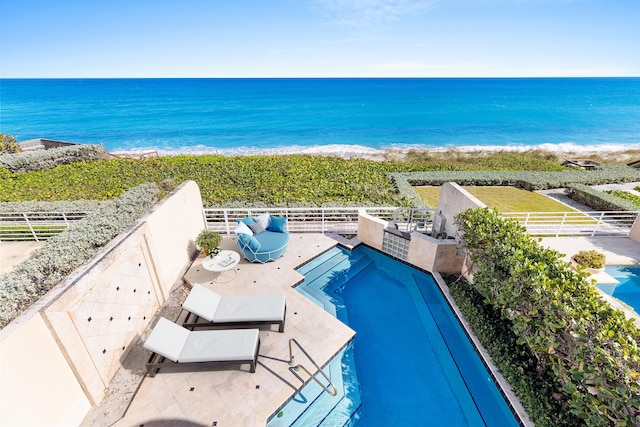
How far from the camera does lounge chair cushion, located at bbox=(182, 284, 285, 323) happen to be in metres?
5.64

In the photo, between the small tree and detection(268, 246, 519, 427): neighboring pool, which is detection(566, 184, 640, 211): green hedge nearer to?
detection(268, 246, 519, 427): neighboring pool

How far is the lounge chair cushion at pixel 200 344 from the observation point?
4805 millimetres

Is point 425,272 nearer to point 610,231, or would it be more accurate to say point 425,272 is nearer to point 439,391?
point 439,391

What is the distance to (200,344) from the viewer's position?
5086 millimetres

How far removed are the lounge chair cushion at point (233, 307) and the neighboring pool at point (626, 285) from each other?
895 centimetres

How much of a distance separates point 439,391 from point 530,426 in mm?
1333

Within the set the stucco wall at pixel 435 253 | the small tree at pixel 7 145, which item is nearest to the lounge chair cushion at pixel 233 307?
the stucco wall at pixel 435 253

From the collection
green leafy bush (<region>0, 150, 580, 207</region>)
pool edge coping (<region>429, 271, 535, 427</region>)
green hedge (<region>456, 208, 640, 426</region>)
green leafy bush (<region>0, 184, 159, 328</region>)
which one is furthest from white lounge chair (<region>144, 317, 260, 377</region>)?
green leafy bush (<region>0, 150, 580, 207</region>)

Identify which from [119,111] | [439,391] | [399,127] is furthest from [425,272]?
[119,111]

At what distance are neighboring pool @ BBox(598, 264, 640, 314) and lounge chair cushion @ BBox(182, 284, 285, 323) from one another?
8.95 m

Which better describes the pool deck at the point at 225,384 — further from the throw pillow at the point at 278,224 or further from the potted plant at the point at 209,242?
the throw pillow at the point at 278,224

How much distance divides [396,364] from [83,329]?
18.0 feet

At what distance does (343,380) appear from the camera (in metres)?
5.16

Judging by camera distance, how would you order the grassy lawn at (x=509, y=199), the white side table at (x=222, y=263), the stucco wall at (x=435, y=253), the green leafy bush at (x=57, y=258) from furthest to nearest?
the grassy lawn at (x=509, y=199) → the stucco wall at (x=435, y=253) → the white side table at (x=222, y=263) → the green leafy bush at (x=57, y=258)
